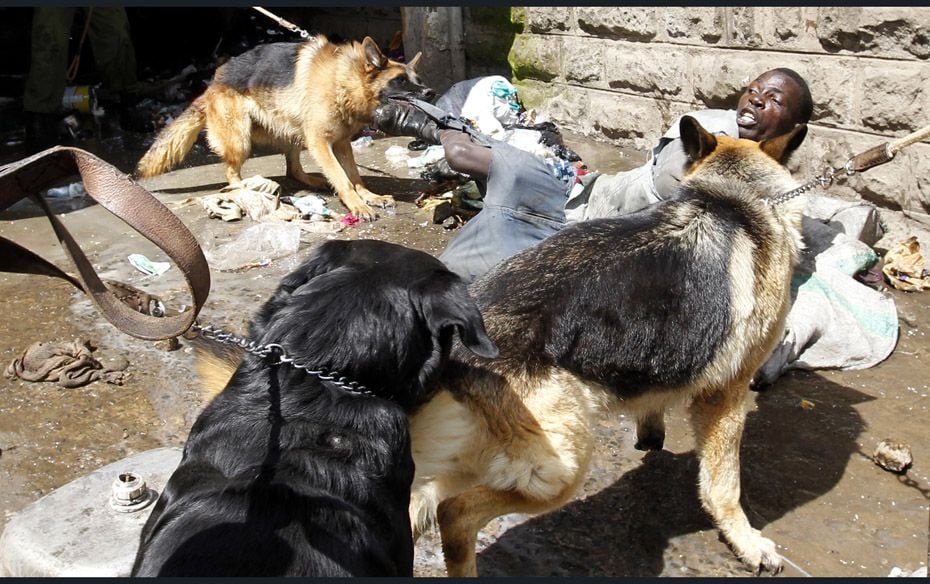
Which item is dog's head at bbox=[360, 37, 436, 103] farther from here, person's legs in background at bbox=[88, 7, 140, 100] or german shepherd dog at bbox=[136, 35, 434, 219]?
person's legs in background at bbox=[88, 7, 140, 100]

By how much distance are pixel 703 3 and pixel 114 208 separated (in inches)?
243

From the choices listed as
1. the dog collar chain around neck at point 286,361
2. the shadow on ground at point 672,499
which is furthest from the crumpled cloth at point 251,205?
the dog collar chain around neck at point 286,361

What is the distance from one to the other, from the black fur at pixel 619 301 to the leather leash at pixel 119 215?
1.37m

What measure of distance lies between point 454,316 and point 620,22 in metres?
6.33

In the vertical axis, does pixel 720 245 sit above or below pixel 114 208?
below

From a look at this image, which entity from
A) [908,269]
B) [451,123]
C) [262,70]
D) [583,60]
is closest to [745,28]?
[583,60]

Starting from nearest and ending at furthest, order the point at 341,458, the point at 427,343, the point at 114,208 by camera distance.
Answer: the point at 114,208, the point at 341,458, the point at 427,343

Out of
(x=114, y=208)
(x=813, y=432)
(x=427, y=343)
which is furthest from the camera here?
(x=813, y=432)

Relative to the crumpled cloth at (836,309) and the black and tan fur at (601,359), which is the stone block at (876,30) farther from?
the black and tan fur at (601,359)

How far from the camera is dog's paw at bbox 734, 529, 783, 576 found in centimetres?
346

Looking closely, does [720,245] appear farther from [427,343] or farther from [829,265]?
[829,265]

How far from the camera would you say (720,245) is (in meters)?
3.39

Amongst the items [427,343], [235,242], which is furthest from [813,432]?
[235,242]

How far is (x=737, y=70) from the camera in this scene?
682cm
